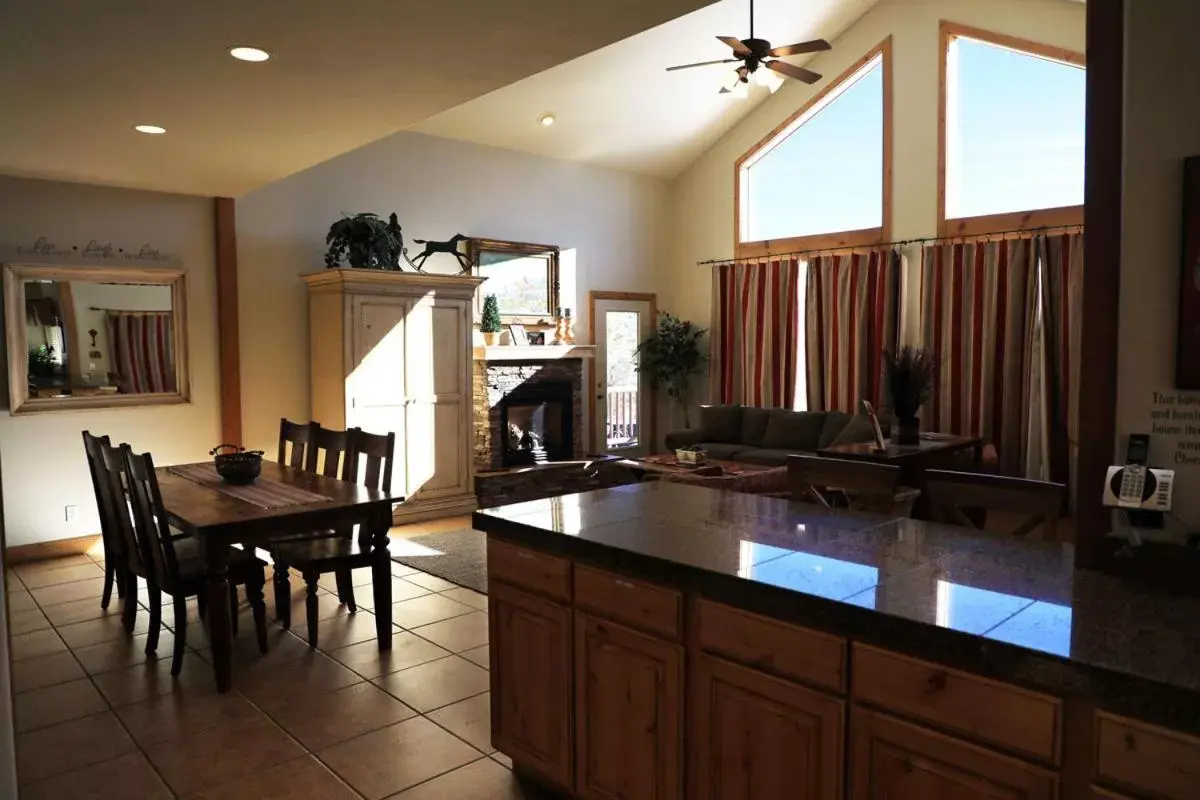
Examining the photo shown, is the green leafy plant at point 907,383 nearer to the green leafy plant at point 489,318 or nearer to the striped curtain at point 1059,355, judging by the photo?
the striped curtain at point 1059,355

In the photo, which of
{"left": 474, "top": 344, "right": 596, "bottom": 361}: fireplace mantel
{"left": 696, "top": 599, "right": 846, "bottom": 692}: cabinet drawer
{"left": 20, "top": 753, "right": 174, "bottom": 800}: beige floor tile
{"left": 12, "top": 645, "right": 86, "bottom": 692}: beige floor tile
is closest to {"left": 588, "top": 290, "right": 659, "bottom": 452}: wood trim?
{"left": 474, "top": 344, "right": 596, "bottom": 361}: fireplace mantel

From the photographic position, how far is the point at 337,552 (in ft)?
12.8

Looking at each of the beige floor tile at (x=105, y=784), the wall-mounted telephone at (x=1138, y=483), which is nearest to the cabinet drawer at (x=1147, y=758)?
the wall-mounted telephone at (x=1138, y=483)

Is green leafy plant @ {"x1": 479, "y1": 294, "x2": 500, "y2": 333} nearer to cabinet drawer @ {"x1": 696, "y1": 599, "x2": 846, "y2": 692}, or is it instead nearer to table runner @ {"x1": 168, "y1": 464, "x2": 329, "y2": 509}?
table runner @ {"x1": 168, "y1": 464, "x2": 329, "y2": 509}

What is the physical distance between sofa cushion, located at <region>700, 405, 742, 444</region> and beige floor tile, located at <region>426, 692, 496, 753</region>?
5143 millimetres

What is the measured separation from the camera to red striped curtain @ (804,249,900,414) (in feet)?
24.6

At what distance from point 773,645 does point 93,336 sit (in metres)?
5.51

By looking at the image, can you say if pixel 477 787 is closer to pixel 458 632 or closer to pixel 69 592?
pixel 458 632

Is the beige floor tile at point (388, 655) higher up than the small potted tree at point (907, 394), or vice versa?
the small potted tree at point (907, 394)

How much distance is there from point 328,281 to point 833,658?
5302mm

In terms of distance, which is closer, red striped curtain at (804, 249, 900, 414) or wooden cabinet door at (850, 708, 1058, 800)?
wooden cabinet door at (850, 708, 1058, 800)

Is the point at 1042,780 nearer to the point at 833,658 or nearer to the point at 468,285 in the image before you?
the point at 833,658

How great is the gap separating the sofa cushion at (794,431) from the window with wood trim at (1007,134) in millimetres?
1981

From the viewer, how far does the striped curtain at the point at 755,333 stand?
825 cm
